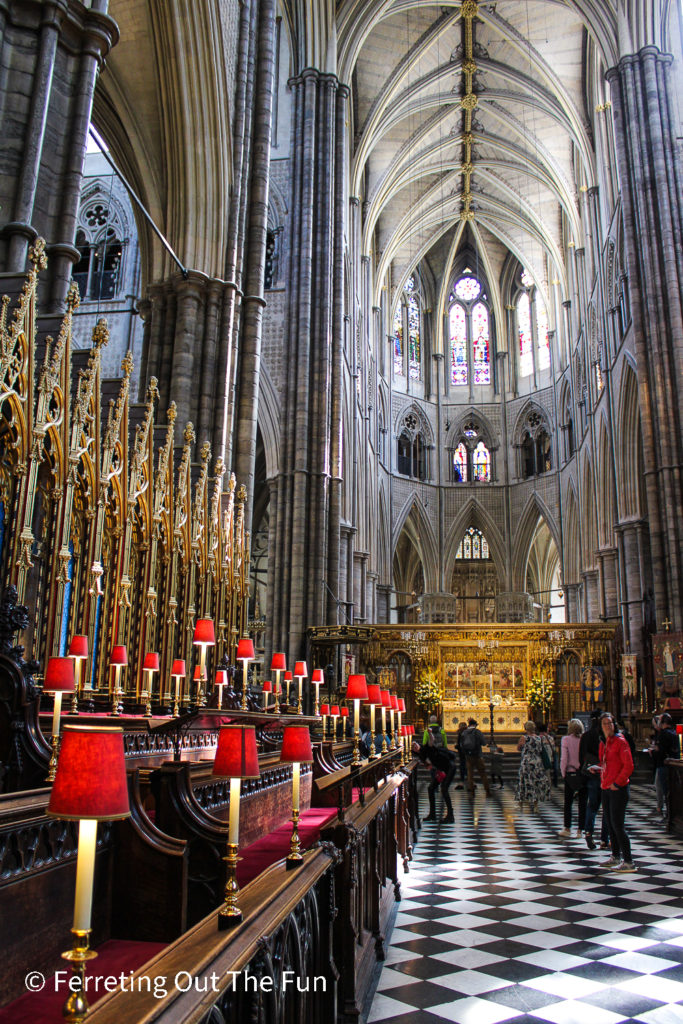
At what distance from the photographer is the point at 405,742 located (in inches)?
439

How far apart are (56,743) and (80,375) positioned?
4.57 meters

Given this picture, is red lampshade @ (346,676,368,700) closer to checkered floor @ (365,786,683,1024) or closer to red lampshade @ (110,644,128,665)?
checkered floor @ (365,786,683,1024)

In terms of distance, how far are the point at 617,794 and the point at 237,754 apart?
5920mm

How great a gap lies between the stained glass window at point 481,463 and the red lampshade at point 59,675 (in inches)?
1365

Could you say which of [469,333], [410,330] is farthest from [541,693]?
[469,333]

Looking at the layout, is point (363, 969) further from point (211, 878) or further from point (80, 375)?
point (80, 375)

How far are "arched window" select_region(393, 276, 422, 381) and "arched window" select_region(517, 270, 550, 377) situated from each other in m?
4.89

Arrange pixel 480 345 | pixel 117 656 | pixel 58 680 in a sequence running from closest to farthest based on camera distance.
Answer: pixel 58 680, pixel 117 656, pixel 480 345

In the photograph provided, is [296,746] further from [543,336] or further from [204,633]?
[543,336]

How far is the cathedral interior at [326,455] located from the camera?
3436 mm

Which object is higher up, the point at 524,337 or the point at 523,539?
the point at 524,337

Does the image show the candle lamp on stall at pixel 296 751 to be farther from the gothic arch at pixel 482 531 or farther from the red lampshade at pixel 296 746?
the gothic arch at pixel 482 531

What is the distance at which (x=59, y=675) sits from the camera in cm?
429

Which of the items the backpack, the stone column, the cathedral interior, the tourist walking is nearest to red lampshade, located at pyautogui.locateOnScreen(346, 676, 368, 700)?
the cathedral interior
